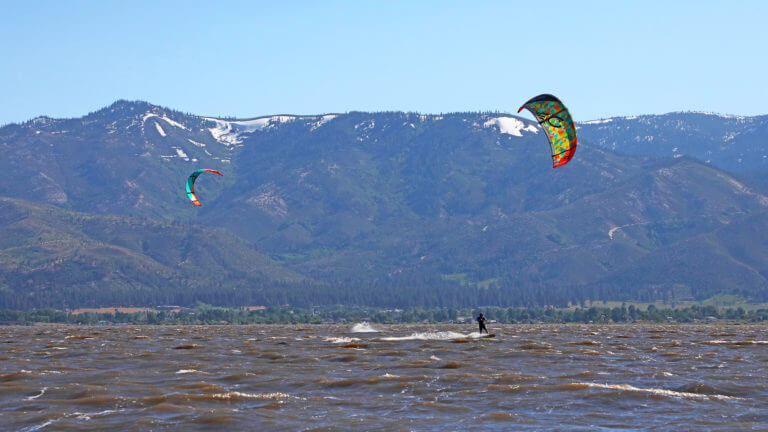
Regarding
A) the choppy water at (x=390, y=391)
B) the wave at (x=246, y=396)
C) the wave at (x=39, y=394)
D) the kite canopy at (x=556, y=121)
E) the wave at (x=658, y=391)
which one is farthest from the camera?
the kite canopy at (x=556, y=121)

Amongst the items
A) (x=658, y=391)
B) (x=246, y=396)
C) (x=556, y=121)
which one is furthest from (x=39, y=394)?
(x=556, y=121)

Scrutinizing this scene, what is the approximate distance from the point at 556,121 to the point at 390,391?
118ft

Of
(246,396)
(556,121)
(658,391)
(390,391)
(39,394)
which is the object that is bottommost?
(658,391)

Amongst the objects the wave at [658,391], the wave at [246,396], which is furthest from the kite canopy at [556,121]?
the wave at [246,396]

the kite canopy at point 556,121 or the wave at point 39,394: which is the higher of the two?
the kite canopy at point 556,121

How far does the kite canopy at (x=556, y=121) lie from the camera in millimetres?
75188

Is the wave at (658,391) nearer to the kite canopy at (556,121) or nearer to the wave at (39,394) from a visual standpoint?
the wave at (39,394)

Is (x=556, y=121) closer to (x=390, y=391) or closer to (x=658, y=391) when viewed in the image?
(x=658, y=391)

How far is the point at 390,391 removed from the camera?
47.2 meters

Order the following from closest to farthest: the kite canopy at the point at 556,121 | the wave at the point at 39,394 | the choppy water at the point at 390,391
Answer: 1. the choppy water at the point at 390,391
2. the wave at the point at 39,394
3. the kite canopy at the point at 556,121

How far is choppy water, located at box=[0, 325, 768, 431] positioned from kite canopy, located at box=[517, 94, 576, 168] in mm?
15092

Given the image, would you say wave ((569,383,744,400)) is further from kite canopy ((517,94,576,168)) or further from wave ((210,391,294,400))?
kite canopy ((517,94,576,168))

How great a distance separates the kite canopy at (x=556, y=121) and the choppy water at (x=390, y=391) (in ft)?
49.5

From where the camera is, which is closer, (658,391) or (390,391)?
(658,391)
